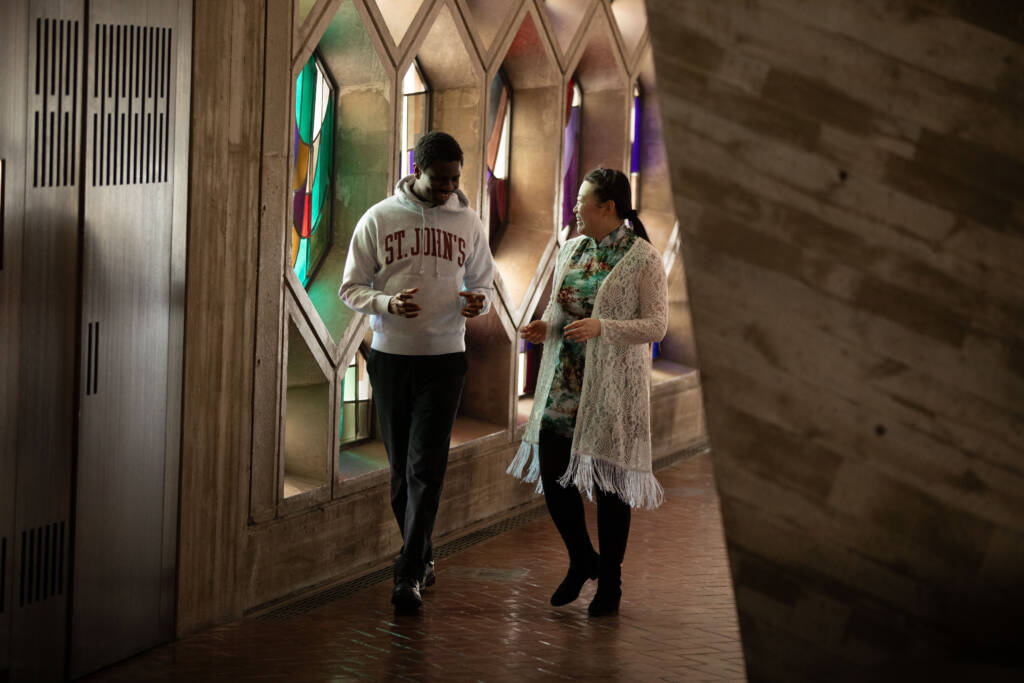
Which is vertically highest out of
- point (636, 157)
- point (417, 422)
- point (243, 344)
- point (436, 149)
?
point (636, 157)

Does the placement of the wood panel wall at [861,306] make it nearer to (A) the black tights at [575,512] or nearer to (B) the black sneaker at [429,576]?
(A) the black tights at [575,512]

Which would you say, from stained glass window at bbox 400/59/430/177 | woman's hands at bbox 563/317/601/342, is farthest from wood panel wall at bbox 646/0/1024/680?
stained glass window at bbox 400/59/430/177

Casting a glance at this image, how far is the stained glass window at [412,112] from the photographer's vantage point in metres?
5.96

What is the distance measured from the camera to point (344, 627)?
14.2 ft

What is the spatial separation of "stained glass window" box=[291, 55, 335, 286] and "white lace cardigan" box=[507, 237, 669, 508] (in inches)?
58.9

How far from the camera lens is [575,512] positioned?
4.56 meters

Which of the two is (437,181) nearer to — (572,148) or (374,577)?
(374,577)

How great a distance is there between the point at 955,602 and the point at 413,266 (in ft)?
9.83

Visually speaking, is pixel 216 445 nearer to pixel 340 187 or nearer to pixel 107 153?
pixel 107 153

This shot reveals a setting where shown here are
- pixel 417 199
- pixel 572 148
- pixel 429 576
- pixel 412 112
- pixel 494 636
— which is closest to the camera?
pixel 494 636

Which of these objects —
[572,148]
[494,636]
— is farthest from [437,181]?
[572,148]

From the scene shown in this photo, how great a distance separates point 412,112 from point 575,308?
1.93m

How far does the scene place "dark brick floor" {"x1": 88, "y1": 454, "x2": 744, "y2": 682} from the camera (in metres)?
3.88

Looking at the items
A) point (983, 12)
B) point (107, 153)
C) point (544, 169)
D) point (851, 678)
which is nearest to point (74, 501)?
point (107, 153)
